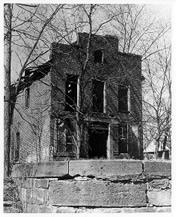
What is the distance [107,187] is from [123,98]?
17.6ft

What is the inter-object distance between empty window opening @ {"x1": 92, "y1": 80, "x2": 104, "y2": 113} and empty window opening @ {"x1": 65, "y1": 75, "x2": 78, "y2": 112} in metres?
0.51

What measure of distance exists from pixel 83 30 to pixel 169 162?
13.7 ft

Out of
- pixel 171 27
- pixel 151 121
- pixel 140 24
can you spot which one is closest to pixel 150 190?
pixel 171 27

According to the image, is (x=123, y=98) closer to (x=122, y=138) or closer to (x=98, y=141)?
(x=122, y=138)

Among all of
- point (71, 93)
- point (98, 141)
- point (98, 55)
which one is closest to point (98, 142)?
point (98, 141)

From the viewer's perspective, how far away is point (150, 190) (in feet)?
12.4

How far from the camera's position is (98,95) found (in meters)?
9.13

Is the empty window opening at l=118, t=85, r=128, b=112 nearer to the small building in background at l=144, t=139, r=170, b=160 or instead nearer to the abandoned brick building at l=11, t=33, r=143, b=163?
the abandoned brick building at l=11, t=33, r=143, b=163

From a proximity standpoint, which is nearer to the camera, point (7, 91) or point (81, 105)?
point (7, 91)

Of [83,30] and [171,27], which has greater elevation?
[83,30]

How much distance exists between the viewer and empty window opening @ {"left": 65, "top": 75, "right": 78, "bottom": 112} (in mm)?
7793

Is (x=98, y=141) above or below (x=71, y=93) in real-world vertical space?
below

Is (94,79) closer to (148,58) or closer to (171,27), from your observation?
(148,58)

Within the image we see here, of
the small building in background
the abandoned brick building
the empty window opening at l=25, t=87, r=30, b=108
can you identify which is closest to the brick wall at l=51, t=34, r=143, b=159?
the abandoned brick building
